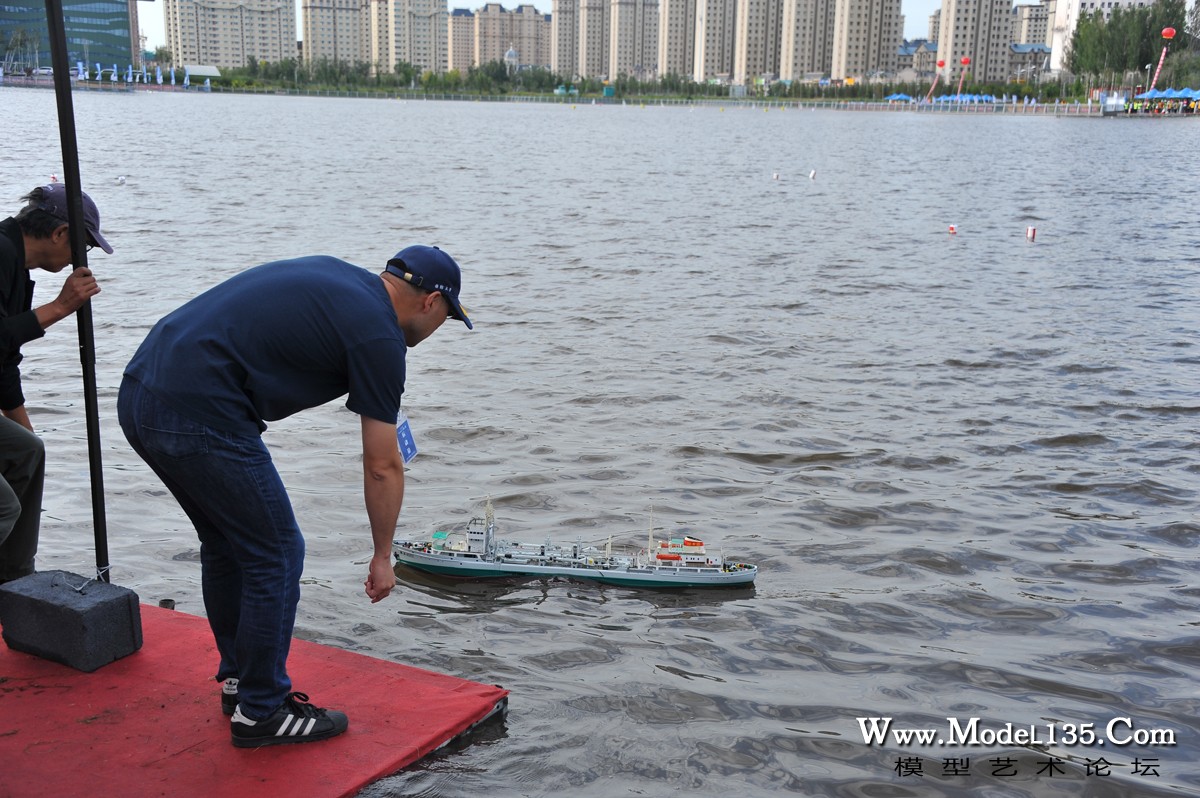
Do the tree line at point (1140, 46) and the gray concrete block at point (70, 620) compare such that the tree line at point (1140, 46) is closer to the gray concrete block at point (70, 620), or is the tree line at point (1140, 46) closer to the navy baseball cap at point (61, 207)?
the navy baseball cap at point (61, 207)

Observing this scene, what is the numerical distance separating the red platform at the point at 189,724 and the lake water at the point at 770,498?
0.63 ft

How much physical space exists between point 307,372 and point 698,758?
273 cm

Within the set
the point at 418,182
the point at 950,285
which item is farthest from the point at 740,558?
the point at 418,182

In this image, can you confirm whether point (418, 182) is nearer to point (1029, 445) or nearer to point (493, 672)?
point (1029, 445)

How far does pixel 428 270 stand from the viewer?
4168 millimetres

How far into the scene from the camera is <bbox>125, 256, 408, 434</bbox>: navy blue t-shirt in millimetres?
3945

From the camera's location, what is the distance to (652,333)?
1623 centimetres

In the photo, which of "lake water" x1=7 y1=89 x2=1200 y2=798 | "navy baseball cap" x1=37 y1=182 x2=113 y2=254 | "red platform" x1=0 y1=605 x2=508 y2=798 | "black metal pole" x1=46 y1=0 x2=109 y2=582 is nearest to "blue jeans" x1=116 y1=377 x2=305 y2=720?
"red platform" x1=0 y1=605 x2=508 y2=798

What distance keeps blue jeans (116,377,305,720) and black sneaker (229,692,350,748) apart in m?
0.05

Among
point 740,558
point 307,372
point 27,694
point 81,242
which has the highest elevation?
point 81,242

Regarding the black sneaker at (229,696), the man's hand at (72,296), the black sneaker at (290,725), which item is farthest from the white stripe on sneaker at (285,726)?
A: the man's hand at (72,296)

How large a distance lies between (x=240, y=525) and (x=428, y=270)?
118 cm

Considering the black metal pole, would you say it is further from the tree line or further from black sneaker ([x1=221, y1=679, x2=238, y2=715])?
the tree line

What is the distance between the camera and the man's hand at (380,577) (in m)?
4.22
